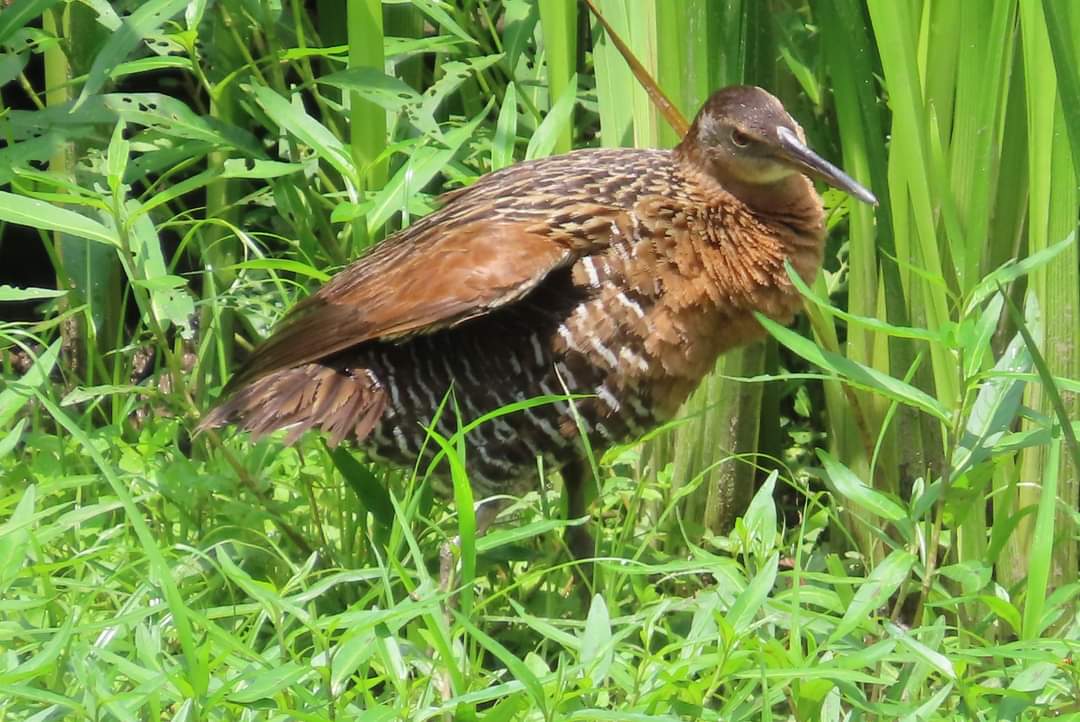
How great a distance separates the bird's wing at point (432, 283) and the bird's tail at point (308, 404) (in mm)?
39

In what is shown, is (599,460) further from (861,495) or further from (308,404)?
(861,495)

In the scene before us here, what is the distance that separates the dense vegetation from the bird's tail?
0.44ft

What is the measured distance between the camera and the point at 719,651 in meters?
2.00

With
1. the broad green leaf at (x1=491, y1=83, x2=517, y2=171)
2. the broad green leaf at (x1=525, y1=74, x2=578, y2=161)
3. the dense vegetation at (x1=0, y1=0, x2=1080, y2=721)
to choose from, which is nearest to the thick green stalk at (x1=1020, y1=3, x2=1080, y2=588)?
the dense vegetation at (x1=0, y1=0, x2=1080, y2=721)

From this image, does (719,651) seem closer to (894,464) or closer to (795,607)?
(795,607)

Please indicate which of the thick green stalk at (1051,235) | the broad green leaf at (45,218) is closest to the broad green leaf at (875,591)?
the thick green stalk at (1051,235)

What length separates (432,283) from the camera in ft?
8.76

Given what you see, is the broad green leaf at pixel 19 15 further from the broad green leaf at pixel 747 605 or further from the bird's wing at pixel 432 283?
the broad green leaf at pixel 747 605

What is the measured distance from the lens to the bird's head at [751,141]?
2.76 meters

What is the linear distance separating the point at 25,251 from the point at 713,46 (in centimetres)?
219

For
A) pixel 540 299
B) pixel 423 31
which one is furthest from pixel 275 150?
pixel 540 299

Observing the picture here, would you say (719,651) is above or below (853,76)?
below

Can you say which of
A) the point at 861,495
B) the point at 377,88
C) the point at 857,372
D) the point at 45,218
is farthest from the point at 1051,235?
the point at 45,218

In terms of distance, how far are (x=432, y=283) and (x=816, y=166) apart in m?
0.72
